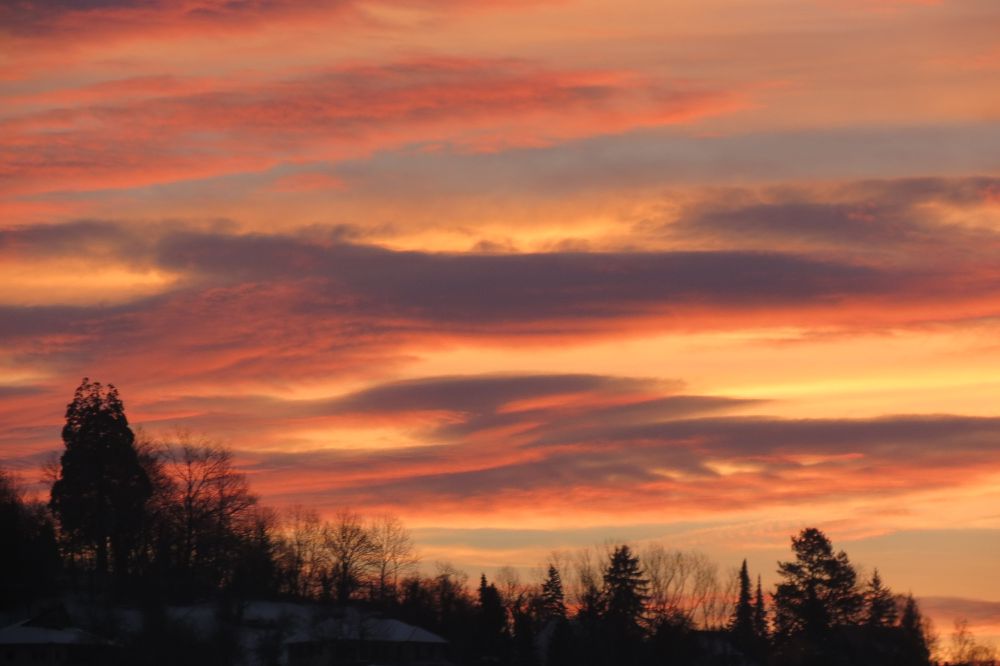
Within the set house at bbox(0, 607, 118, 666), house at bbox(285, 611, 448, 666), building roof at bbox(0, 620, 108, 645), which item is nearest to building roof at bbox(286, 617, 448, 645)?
house at bbox(285, 611, 448, 666)

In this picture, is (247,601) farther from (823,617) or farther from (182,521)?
(823,617)

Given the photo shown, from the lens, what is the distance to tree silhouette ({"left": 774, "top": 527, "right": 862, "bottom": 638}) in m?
151

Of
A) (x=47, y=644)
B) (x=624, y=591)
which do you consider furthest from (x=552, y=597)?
(x=47, y=644)

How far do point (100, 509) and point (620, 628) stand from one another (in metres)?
51.2

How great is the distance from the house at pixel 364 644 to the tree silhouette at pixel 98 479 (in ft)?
66.8

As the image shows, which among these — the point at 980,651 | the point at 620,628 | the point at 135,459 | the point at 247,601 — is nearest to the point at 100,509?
the point at 135,459

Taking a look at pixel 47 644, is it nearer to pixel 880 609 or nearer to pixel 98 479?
pixel 98 479

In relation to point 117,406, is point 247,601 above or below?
below

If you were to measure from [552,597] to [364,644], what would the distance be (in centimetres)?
4487

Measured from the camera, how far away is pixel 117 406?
486 ft

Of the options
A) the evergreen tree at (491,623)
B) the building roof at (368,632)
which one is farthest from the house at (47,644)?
the evergreen tree at (491,623)

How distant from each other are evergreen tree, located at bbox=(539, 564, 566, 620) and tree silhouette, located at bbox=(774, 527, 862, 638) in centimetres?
3547

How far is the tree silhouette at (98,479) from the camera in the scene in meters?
146

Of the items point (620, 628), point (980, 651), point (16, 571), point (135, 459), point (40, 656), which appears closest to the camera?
point (40, 656)
